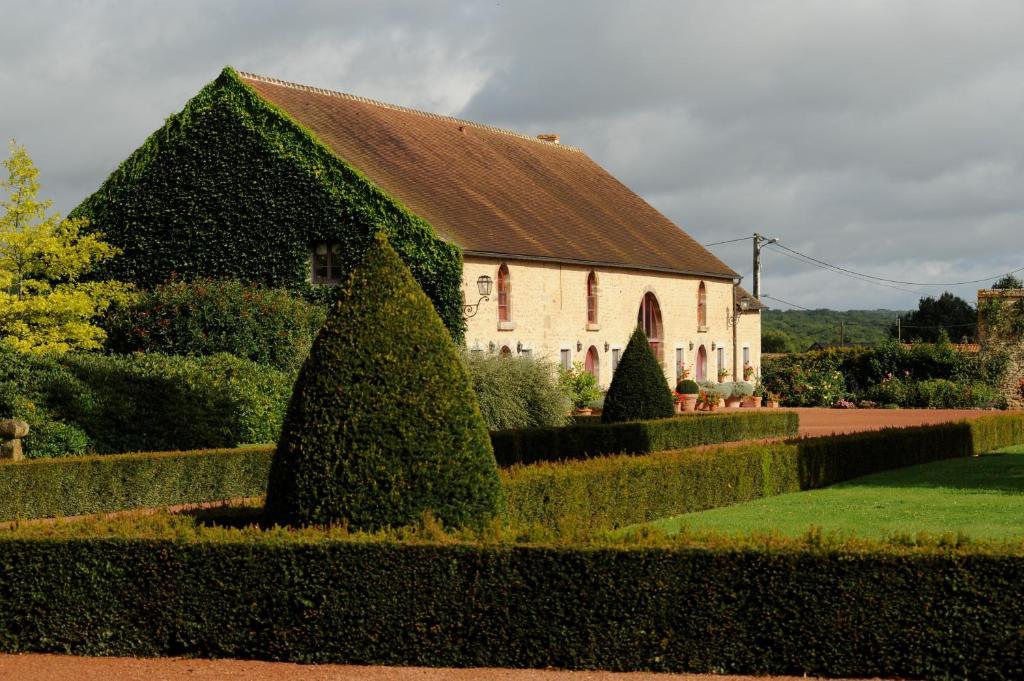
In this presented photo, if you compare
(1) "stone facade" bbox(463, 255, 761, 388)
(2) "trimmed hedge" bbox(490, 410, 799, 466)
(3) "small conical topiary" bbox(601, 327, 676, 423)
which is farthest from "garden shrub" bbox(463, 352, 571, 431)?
(1) "stone facade" bbox(463, 255, 761, 388)

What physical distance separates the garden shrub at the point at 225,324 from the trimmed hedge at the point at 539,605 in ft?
53.0

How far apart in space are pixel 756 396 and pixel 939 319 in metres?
45.2

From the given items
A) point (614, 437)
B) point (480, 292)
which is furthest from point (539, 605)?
point (480, 292)

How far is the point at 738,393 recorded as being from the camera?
43750mm

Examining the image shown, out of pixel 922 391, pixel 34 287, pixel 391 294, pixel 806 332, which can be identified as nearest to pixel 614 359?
pixel 922 391

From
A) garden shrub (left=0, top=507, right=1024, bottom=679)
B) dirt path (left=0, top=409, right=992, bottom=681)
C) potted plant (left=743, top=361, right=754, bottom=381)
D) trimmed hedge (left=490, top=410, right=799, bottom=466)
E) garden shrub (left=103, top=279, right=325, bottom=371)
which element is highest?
garden shrub (left=103, top=279, right=325, bottom=371)

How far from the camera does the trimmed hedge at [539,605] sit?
888 centimetres

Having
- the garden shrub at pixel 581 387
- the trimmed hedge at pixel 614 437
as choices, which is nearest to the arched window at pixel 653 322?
the garden shrub at pixel 581 387

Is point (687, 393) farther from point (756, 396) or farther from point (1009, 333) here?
point (1009, 333)

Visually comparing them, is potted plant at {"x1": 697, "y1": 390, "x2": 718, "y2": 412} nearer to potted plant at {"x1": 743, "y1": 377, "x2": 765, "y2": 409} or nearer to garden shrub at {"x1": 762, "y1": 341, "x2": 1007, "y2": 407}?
A: potted plant at {"x1": 743, "y1": 377, "x2": 765, "y2": 409}

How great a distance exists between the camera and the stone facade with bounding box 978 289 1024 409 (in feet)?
139

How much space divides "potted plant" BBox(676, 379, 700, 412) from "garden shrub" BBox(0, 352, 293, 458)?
17.4 m

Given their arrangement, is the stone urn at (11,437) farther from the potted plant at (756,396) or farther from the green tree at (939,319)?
the green tree at (939,319)

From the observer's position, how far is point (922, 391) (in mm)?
43531
